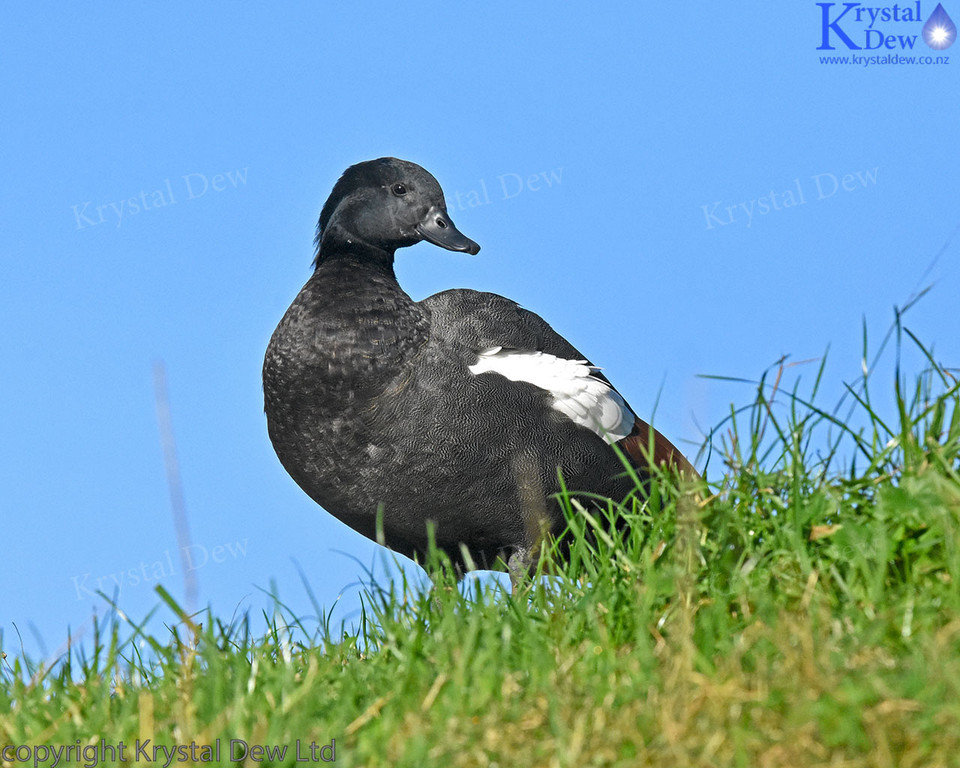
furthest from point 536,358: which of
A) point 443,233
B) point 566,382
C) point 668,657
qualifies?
point 668,657

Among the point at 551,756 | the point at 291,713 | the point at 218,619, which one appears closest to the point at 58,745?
the point at 291,713

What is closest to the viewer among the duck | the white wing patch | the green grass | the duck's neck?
the green grass

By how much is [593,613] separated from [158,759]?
1.04 metres

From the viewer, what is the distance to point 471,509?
398 cm

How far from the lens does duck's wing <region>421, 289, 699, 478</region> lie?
13.8ft

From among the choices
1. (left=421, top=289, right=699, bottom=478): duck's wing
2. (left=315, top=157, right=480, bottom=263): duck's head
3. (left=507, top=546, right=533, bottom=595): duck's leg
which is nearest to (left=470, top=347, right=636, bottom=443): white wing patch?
(left=421, top=289, right=699, bottom=478): duck's wing

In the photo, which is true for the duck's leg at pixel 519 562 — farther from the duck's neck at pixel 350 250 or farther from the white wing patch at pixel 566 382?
the duck's neck at pixel 350 250

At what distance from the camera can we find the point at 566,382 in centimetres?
427

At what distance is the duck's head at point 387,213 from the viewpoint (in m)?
4.65

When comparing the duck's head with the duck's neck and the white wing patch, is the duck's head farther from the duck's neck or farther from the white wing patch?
the white wing patch

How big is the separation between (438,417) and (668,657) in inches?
73.9

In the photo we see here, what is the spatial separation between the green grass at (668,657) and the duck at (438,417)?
762 millimetres

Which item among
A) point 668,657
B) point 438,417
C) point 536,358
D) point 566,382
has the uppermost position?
point 536,358

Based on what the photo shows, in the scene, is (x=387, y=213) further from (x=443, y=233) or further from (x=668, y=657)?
(x=668, y=657)
